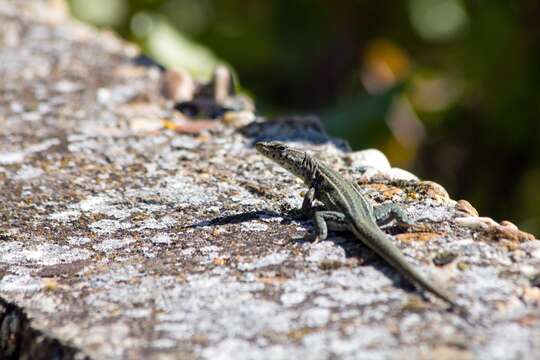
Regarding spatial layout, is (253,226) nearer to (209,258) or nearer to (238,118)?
(209,258)

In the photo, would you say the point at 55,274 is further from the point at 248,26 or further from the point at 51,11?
the point at 248,26

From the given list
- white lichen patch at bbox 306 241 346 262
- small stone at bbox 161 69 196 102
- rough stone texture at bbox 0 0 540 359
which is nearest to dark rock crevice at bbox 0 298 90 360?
rough stone texture at bbox 0 0 540 359

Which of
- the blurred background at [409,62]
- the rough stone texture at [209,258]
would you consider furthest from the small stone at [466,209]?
the blurred background at [409,62]

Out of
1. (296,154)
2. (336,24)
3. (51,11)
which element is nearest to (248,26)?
(336,24)

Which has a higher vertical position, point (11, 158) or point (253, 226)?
point (253, 226)

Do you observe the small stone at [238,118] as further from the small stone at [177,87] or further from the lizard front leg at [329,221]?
the lizard front leg at [329,221]

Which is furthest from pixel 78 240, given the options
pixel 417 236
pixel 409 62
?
pixel 409 62

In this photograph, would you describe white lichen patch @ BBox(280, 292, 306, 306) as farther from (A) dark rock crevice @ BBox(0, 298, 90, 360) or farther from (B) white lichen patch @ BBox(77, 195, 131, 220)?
(B) white lichen patch @ BBox(77, 195, 131, 220)

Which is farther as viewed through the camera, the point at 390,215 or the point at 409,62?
the point at 409,62
